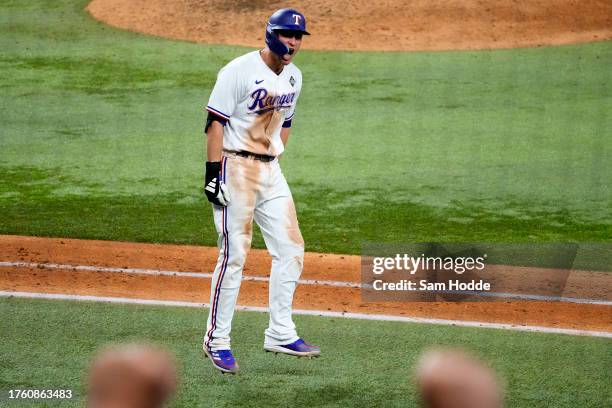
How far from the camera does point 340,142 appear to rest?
14.7 meters

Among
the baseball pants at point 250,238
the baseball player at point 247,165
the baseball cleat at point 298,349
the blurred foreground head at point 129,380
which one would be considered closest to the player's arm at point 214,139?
the baseball player at point 247,165

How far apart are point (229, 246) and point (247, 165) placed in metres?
0.48

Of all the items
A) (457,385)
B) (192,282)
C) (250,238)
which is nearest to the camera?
(457,385)

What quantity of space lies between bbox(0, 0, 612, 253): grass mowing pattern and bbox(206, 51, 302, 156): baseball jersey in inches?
146

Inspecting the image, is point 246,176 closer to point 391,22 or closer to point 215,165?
point 215,165

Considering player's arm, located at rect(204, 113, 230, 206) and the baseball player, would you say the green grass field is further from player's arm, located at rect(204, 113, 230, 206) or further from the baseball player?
player's arm, located at rect(204, 113, 230, 206)

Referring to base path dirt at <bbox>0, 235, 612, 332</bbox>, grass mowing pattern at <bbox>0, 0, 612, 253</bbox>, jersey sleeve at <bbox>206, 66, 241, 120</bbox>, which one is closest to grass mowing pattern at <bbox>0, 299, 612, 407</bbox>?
base path dirt at <bbox>0, 235, 612, 332</bbox>

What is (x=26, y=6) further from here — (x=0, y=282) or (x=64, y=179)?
(x=0, y=282)

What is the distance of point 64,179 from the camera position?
12453 millimetres

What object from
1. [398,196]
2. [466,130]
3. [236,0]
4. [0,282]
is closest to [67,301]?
[0,282]

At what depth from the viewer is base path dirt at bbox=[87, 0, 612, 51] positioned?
22125mm

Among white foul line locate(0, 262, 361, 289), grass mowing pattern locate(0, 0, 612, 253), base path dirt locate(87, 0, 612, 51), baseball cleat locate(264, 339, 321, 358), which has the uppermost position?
base path dirt locate(87, 0, 612, 51)

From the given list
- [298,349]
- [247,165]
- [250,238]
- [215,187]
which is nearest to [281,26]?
[247,165]

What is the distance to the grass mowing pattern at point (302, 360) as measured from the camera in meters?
5.47
